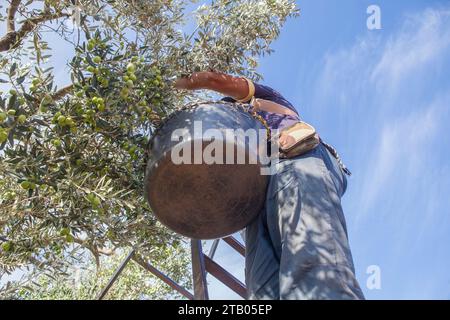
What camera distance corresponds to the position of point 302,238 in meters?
2.49

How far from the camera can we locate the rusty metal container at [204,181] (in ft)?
9.48

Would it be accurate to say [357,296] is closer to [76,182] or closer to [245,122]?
[245,122]

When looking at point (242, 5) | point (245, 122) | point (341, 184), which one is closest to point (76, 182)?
point (245, 122)

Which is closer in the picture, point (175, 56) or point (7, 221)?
point (7, 221)

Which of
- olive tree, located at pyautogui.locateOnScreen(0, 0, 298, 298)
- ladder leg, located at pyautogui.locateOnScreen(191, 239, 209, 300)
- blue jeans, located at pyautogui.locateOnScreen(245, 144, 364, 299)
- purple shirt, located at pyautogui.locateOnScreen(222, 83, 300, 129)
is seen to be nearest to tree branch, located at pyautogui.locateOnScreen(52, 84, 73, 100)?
olive tree, located at pyautogui.locateOnScreen(0, 0, 298, 298)

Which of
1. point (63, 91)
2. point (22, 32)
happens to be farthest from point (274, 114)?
point (22, 32)

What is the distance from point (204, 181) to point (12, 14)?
3048 millimetres

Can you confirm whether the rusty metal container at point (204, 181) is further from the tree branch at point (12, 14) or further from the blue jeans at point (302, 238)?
the tree branch at point (12, 14)

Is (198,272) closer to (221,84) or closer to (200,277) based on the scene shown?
(200,277)

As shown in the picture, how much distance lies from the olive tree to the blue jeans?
3.10 feet

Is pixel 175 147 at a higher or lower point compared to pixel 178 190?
higher

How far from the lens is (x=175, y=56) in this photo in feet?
13.3
